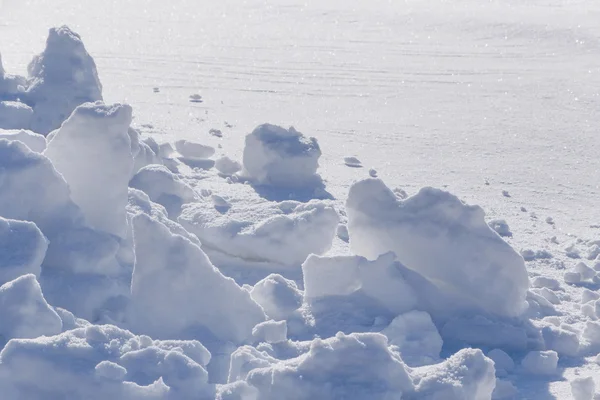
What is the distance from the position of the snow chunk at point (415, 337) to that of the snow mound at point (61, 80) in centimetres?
431

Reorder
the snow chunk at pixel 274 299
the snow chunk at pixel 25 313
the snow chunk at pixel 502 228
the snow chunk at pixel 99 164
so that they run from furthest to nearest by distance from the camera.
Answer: the snow chunk at pixel 502 228 → the snow chunk at pixel 99 164 → the snow chunk at pixel 274 299 → the snow chunk at pixel 25 313

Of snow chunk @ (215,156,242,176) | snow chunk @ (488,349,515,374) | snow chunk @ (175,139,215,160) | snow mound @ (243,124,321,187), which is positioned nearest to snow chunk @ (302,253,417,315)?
snow chunk @ (488,349,515,374)

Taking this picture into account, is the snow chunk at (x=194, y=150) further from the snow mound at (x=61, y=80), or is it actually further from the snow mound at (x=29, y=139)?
the snow mound at (x=29, y=139)

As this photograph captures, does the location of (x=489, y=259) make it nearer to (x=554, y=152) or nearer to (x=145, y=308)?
(x=145, y=308)

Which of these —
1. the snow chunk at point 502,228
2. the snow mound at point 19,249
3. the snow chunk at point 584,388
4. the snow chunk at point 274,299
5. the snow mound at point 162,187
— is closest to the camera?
the snow chunk at point 584,388

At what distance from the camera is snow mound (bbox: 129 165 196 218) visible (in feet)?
22.5

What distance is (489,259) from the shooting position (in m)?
5.30

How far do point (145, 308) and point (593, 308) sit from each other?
2336mm

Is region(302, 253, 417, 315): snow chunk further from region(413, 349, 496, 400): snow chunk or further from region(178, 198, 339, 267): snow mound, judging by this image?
region(413, 349, 496, 400): snow chunk

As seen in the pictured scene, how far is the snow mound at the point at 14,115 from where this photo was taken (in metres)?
8.09

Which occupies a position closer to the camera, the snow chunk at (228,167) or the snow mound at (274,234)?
the snow mound at (274,234)

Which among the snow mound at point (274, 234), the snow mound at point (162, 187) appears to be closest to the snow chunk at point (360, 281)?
the snow mound at point (274, 234)

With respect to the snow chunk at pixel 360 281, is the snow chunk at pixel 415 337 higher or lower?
lower

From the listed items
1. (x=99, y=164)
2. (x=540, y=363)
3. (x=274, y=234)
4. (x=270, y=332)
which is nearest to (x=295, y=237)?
(x=274, y=234)
